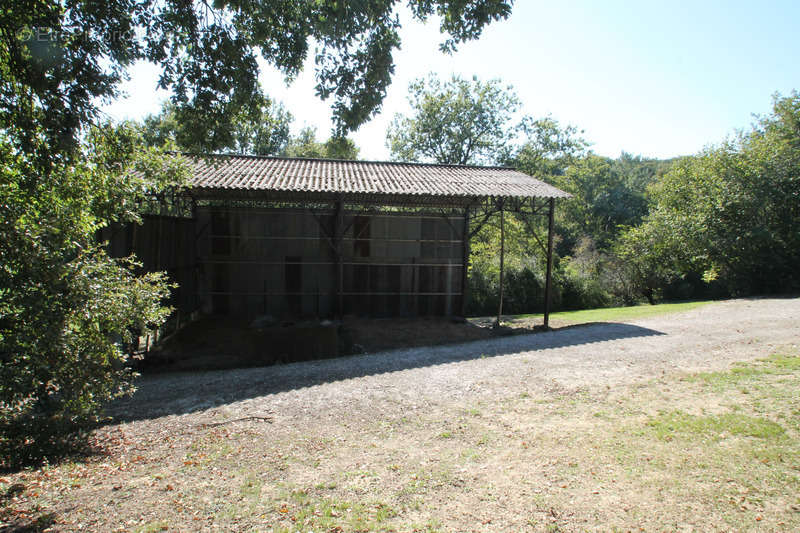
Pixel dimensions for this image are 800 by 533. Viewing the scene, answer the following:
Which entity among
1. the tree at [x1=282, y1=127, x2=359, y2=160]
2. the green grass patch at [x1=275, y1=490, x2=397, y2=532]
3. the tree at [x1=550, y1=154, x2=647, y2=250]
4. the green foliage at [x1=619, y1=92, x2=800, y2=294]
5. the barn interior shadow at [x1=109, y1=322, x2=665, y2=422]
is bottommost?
the green grass patch at [x1=275, y1=490, x2=397, y2=532]

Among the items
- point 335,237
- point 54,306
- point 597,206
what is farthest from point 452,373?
point 597,206

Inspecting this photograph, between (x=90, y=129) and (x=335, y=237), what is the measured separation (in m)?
8.61

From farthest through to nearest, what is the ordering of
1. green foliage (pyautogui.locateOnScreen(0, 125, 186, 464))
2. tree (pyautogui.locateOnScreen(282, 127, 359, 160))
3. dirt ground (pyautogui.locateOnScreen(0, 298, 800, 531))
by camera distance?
tree (pyautogui.locateOnScreen(282, 127, 359, 160)) → green foliage (pyautogui.locateOnScreen(0, 125, 186, 464)) → dirt ground (pyautogui.locateOnScreen(0, 298, 800, 531))

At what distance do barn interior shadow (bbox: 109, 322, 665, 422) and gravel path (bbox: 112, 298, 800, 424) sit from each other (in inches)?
0.7

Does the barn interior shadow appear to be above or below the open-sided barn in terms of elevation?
below

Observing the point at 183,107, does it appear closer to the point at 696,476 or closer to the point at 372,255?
the point at 696,476

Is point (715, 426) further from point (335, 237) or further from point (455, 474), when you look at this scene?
point (335, 237)

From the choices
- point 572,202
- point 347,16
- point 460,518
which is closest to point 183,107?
point 347,16

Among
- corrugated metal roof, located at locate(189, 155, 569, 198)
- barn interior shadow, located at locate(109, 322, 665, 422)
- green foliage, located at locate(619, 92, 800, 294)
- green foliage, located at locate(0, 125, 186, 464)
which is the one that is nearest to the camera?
green foliage, located at locate(0, 125, 186, 464)

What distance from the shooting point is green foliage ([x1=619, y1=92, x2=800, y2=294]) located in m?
16.0

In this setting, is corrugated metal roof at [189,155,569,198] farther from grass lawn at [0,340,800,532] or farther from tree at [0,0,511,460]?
grass lawn at [0,340,800,532]

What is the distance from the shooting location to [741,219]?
Answer: 54.3 feet

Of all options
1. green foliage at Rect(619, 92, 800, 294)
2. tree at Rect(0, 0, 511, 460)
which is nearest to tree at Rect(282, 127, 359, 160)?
green foliage at Rect(619, 92, 800, 294)

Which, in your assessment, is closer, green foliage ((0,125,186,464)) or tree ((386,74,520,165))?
green foliage ((0,125,186,464))
